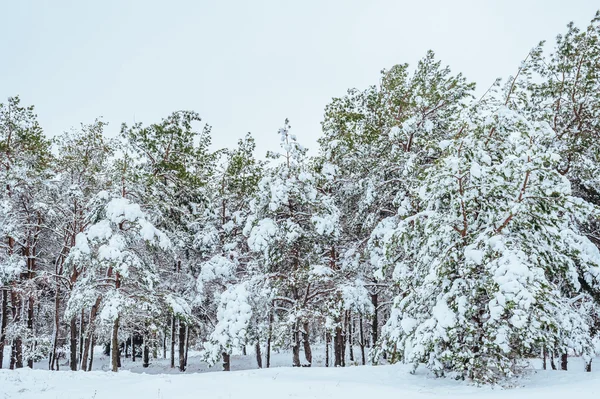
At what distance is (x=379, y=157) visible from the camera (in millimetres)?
17391

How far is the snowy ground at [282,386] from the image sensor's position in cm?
861

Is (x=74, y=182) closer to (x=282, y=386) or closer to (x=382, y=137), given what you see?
(x=382, y=137)

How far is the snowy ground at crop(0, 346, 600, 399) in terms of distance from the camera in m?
8.61

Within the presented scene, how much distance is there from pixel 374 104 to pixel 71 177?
1549 centimetres

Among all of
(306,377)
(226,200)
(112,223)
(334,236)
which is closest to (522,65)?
(334,236)

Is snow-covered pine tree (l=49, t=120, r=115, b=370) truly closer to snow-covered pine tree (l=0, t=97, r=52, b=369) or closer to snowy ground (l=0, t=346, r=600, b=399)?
snow-covered pine tree (l=0, t=97, r=52, b=369)

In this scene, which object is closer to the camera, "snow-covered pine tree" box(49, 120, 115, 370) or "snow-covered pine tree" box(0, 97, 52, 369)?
"snow-covered pine tree" box(0, 97, 52, 369)

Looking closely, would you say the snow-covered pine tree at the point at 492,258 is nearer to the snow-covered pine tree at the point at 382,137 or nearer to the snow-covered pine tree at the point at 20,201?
the snow-covered pine tree at the point at 382,137

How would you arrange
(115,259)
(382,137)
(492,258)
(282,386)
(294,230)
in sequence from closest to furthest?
(492,258) → (282,386) → (115,259) → (294,230) → (382,137)

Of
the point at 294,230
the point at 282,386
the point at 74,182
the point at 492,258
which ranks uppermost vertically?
the point at 74,182

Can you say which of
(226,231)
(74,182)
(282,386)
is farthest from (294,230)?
(74,182)

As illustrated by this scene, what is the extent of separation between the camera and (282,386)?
9.54m

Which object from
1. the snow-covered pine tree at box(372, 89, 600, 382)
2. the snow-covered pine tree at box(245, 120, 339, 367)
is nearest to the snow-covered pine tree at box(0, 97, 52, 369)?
the snow-covered pine tree at box(245, 120, 339, 367)

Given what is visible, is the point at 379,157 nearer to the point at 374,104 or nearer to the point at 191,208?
the point at 374,104
